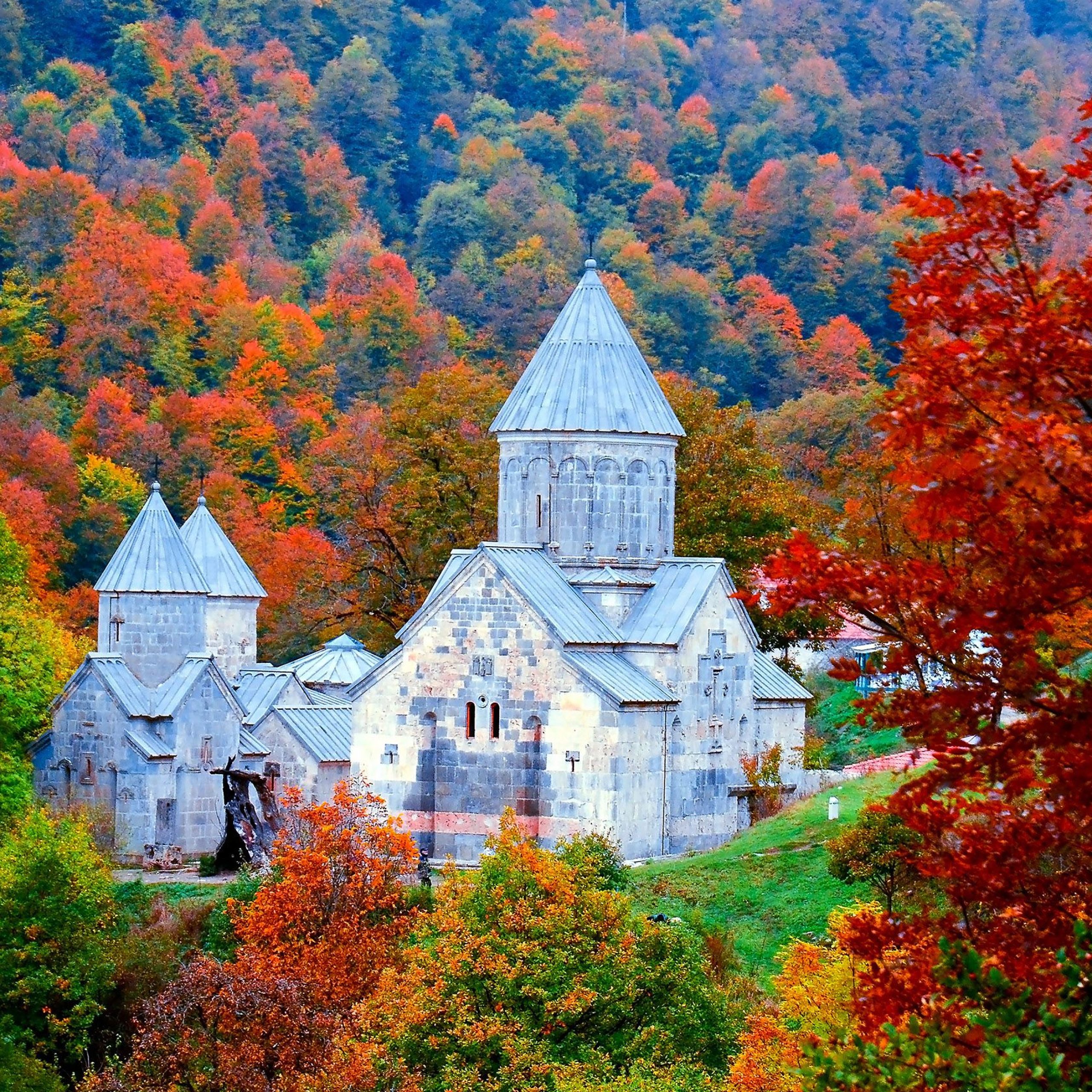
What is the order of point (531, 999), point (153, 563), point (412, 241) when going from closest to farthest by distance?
point (531, 999), point (153, 563), point (412, 241)

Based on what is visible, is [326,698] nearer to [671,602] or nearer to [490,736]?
[490,736]

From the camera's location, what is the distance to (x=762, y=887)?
2741cm

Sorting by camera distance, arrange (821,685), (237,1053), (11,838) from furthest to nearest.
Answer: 1. (821,685)
2. (11,838)
3. (237,1053)

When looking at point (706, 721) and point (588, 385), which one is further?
point (588, 385)

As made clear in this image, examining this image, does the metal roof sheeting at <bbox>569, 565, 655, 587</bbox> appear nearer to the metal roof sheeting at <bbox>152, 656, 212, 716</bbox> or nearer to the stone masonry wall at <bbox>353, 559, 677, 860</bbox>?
the stone masonry wall at <bbox>353, 559, 677, 860</bbox>

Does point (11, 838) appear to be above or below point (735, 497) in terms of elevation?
below

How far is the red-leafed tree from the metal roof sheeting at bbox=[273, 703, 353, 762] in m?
25.3

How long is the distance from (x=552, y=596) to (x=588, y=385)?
3339 mm

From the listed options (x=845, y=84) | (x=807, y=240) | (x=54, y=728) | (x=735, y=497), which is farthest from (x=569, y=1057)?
(x=845, y=84)

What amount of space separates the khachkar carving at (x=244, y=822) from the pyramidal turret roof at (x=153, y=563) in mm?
4978

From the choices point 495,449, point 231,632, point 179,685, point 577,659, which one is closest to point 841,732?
point 495,449

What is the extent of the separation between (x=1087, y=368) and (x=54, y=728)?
2757 centimetres

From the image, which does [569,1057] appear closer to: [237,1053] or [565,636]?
[237,1053]

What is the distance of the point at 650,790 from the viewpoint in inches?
1212
